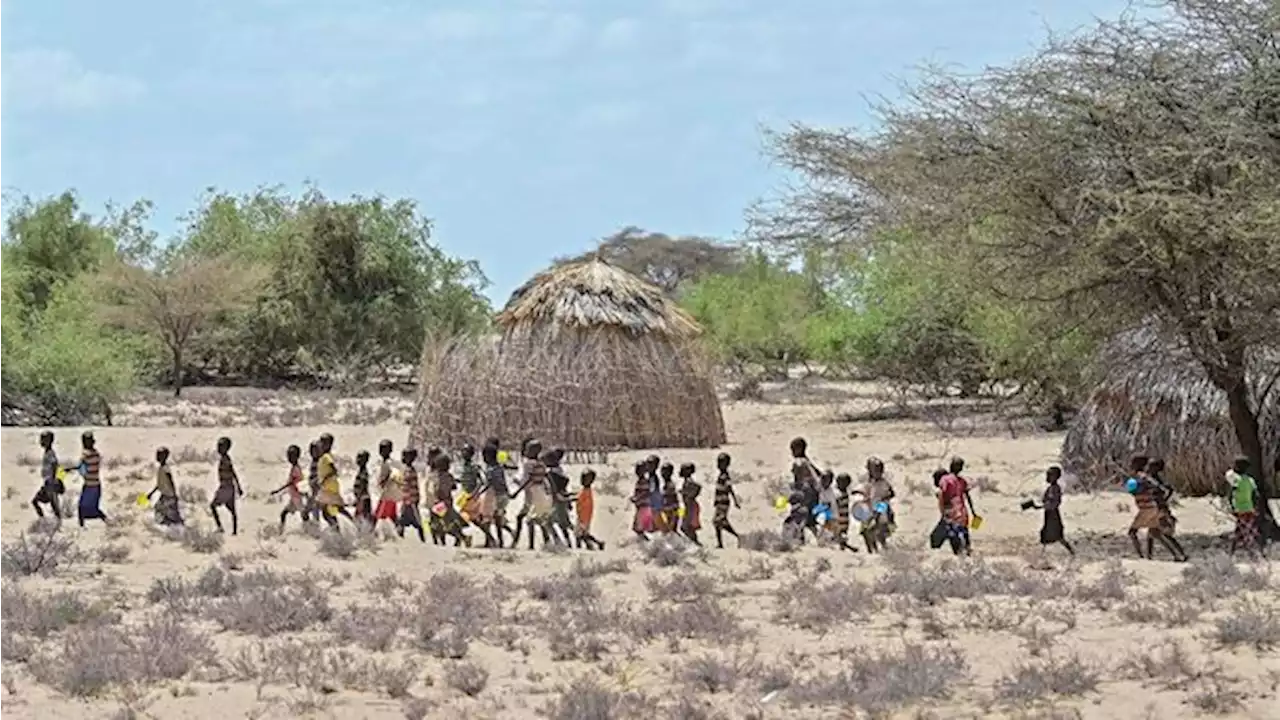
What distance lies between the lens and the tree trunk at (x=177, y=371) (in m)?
45.7

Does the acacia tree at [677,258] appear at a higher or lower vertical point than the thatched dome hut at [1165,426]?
higher

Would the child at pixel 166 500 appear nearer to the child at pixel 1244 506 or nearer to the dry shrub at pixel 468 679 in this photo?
the dry shrub at pixel 468 679

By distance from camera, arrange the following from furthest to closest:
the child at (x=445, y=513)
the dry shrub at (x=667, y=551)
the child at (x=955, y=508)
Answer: the child at (x=445, y=513) → the child at (x=955, y=508) → the dry shrub at (x=667, y=551)

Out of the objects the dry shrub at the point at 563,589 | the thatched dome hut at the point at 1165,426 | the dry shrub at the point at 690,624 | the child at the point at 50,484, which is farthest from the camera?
the thatched dome hut at the point at 1165,426

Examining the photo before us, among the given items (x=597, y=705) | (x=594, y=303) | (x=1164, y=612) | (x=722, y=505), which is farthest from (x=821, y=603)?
(x=594, y=303)

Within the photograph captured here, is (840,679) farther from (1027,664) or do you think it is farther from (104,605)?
(104,605)

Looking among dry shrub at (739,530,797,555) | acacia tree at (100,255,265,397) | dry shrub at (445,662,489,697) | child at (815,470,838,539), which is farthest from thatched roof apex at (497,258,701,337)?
acacia tree at (100,255,265,397)

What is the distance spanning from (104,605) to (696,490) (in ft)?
18.6

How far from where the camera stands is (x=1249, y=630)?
30.6 feet

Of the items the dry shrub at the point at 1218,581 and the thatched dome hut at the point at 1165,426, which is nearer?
the dry shrub at the point at 1218,581

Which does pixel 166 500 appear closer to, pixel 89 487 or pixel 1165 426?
pixel 89 487

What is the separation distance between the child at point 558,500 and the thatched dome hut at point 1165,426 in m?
5.80

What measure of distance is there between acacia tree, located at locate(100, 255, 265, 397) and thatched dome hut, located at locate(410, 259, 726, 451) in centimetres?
2220

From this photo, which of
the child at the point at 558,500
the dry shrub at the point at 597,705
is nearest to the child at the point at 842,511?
the child at the point at 558,500
